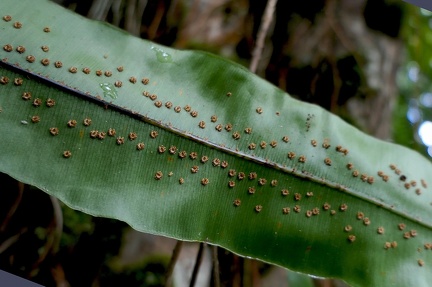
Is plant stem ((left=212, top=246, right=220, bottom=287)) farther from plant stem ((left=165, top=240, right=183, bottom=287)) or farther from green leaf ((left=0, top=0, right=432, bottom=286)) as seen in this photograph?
green leaf ((left=0, top=0, right=432, bottom=286))

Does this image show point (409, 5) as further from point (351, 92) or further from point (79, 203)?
point (79, 203)

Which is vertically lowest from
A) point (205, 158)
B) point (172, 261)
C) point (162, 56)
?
point (172, 261)

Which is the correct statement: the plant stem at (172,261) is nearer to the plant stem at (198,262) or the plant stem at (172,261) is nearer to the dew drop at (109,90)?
the plant stem at (198,262)

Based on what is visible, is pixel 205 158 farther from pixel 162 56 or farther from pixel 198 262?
pixel 198 262

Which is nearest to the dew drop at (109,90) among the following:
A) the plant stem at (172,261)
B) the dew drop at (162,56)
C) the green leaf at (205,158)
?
the green leaf at (205,158)

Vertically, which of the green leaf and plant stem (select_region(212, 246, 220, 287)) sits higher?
the green leaf

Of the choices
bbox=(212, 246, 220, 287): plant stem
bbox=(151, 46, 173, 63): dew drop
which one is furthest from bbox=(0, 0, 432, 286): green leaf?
bbox=(212, 246, 220, 287): plant stem

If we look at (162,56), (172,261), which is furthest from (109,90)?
(172,261)

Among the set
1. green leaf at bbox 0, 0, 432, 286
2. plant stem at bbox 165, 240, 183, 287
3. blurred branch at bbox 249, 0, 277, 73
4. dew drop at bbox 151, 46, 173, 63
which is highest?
blurred branch at bbox 249, 0, 277, 73
